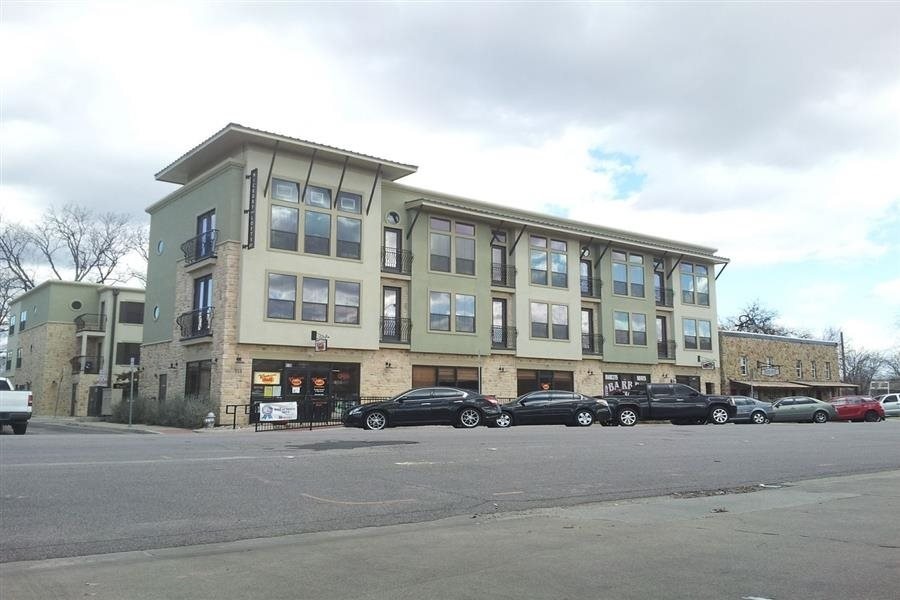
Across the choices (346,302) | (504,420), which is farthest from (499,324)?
(504,420)

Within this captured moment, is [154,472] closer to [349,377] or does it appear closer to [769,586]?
[769,586]

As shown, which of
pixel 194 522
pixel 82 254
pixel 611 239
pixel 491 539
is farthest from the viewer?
pixel 82 254

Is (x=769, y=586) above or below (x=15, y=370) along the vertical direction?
below

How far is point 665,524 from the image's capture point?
8.32 metres

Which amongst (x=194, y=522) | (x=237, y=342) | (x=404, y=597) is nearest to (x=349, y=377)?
(x=237, y=342)

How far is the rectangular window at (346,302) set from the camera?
3288 cm

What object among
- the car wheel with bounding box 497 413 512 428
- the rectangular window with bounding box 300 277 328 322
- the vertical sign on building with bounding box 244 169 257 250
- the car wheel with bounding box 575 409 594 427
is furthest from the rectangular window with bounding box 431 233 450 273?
the car wheel with bounding box 575 409 594 427

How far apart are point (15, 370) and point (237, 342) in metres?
32.4

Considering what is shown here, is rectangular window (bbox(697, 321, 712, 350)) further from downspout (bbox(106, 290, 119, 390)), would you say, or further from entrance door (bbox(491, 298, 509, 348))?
downspout (bbox(106, 290, 119, 390))

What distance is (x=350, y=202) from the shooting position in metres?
33.8

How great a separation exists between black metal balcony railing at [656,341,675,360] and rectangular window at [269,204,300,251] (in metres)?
24.6

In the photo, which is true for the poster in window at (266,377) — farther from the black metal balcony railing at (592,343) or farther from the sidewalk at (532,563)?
the sidewalk at (532,563)

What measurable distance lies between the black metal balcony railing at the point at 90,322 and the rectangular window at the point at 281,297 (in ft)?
70.6

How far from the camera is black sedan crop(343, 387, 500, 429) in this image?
2367cm
